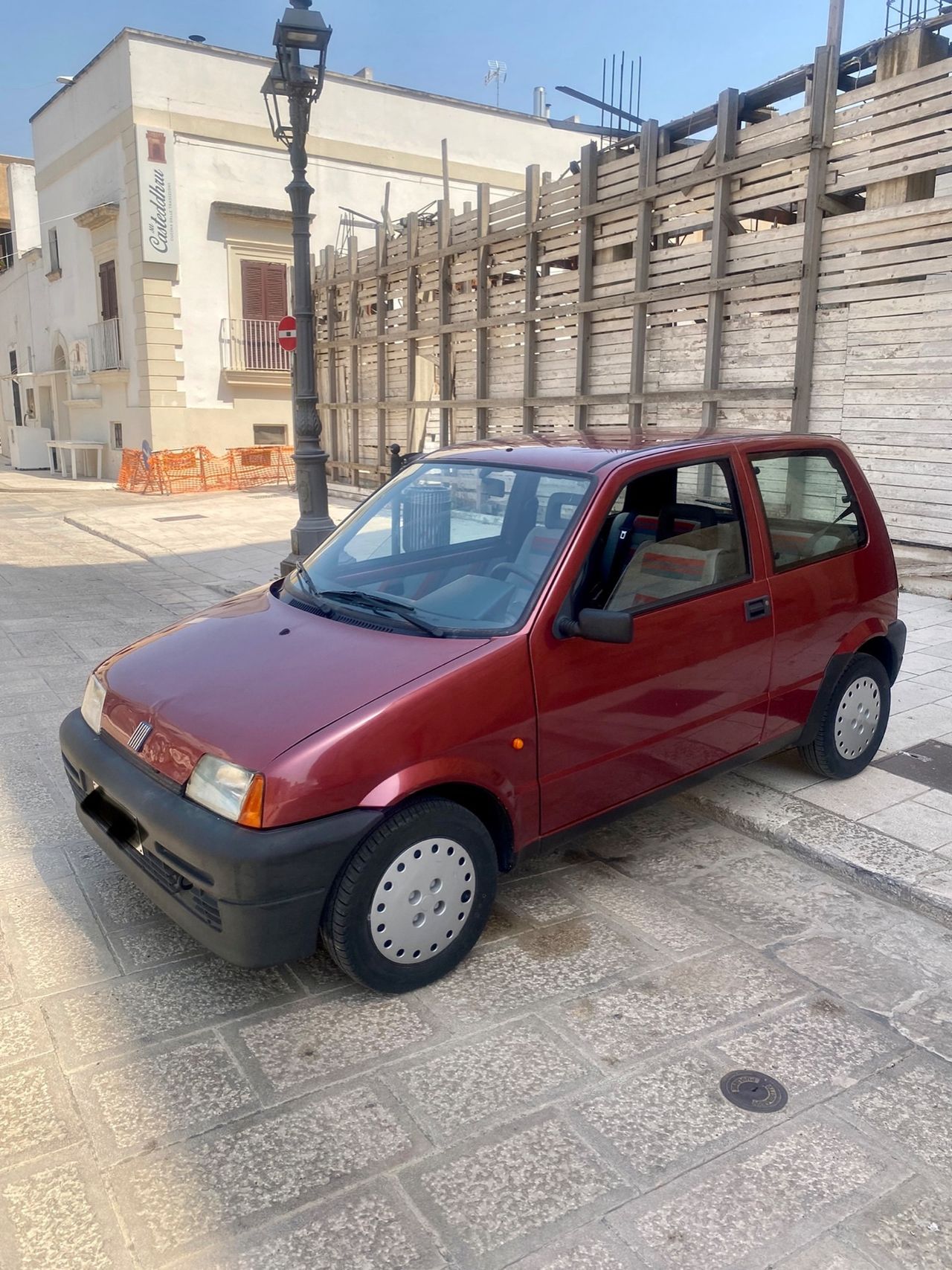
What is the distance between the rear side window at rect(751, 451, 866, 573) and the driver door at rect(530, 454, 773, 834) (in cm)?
19

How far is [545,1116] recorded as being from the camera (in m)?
2.55

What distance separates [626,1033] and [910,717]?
132 inches

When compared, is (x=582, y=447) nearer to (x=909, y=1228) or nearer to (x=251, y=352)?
(x=909, y=1228)

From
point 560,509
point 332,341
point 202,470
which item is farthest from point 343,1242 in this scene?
point 202,470

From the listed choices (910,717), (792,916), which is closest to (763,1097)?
(792,916)

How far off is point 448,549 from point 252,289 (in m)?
22.1

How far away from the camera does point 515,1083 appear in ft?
8.77

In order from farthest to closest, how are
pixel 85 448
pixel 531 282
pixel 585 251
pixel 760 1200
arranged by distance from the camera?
pixel 85 448 < pixel 531 282 < pixel 585 251 < pixel 760 1200

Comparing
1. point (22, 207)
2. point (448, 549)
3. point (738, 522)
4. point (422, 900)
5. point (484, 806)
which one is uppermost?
point (22, 207)

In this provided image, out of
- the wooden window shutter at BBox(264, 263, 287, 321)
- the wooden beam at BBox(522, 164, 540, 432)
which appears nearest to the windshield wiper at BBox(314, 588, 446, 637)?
the wooden beam at BBox(522, 164, 540, 432)

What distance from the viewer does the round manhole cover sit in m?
2.59

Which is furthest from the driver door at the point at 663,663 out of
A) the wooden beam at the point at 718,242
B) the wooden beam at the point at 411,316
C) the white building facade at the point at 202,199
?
the white building facade at the point at 202,199

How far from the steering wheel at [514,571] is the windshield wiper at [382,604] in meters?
0.31

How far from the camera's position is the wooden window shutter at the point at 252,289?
23531mm
